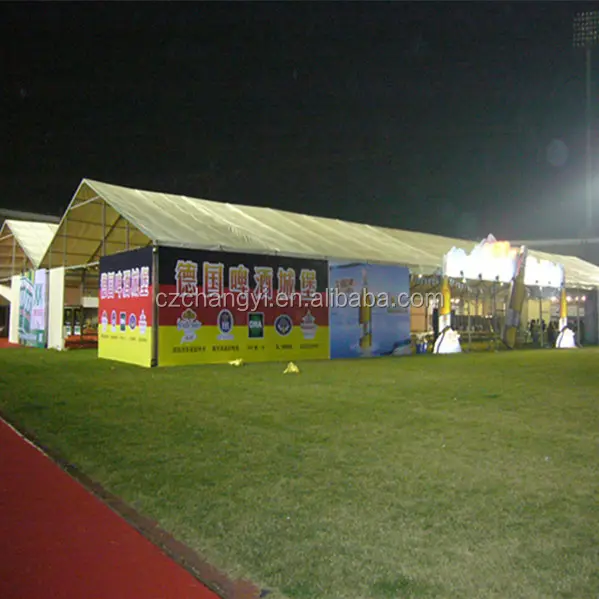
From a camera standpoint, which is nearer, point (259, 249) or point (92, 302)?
point (259, 249)

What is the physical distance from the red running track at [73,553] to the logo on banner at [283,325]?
9.70 m

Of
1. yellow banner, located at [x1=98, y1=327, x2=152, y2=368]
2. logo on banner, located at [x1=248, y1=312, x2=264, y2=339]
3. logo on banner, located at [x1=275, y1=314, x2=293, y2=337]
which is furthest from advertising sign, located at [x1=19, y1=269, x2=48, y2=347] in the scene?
logo on banner, located at [x1=275, y1=314, x2=293, y2=337]

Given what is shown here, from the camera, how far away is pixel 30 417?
239 inches

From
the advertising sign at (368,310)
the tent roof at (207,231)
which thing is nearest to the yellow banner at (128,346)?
the tent roof at (207,231)

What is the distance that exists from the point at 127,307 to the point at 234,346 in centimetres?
260

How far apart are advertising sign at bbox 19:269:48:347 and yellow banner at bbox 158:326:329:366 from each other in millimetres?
7851

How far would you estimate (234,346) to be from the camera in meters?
12.7

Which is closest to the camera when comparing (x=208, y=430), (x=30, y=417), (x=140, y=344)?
(x=208, y=430)

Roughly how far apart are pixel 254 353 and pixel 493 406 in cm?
714

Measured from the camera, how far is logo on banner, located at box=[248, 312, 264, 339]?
1298 centimetres

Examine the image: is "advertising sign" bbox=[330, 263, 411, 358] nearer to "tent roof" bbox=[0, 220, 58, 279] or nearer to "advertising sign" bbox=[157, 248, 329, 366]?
"advertising sign" bbox=[157, 248, 329, 366]

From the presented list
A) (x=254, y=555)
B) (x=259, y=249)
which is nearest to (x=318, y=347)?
(x=259, y=249)

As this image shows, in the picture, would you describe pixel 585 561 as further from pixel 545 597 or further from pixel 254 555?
pixel 254 555

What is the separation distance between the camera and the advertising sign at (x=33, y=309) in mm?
17703
